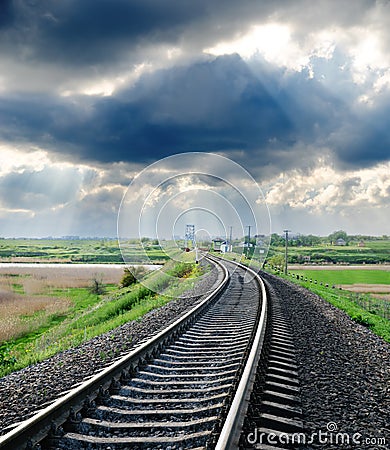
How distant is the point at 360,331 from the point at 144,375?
17.8 ft

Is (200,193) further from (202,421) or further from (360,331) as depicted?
(202,421)

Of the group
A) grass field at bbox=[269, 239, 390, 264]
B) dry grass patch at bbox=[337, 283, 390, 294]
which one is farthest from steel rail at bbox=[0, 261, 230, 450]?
grass field at bbox=[269, 239, 390, 264]

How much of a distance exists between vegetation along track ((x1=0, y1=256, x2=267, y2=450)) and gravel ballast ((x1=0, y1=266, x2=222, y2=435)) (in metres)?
0.60

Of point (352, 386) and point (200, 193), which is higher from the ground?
point (200, 193)

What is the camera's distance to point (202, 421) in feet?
12.5

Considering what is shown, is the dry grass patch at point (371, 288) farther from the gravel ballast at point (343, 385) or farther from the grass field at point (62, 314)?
the gravel ballast at point (343, 385)

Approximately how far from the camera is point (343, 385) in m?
5.22

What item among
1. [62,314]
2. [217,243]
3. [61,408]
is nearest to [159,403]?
[61,408]

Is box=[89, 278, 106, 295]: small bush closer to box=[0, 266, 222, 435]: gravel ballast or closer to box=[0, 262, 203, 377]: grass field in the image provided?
box=[0, 262, 203, 377]: grass field

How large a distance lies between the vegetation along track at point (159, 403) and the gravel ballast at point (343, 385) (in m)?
0.65

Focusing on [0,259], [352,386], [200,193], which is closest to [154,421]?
[352,386]

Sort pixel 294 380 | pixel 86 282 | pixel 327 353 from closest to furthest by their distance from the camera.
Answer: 1. pixel 294 380
2. pixel 327 353
3. pixel 86 282

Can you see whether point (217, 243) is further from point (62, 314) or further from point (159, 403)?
point (62, 314)

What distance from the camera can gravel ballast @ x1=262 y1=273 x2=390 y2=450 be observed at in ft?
12.7
